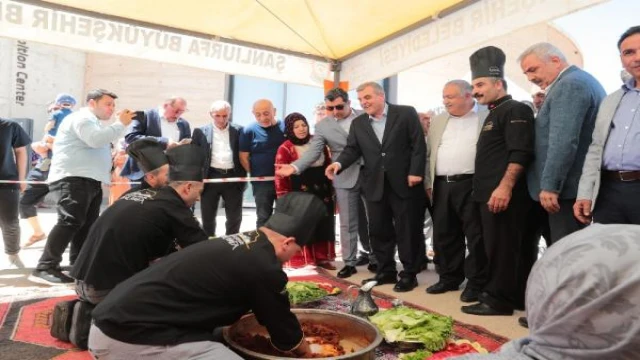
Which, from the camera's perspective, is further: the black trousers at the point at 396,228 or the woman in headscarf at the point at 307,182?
the woman in headscarf at the point at 307,182

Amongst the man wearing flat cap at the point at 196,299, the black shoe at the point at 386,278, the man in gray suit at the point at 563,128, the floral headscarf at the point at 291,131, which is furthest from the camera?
the floral headscarf at the point at 291,131

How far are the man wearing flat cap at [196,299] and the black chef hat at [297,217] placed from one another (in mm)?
30

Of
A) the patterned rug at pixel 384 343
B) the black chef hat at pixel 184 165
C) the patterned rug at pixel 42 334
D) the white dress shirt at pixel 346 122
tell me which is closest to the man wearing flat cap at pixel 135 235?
the black chef hat at pixel 184 165

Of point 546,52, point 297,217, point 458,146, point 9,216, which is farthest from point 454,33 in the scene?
point 9,216

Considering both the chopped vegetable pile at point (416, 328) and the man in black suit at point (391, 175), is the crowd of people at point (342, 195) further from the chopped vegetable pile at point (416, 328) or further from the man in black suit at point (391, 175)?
the chopped vegetable pile at point (416, 328)

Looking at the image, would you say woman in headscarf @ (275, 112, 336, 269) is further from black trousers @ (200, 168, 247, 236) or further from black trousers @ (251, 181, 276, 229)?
black trousers @ (200, 168, 247, 236)

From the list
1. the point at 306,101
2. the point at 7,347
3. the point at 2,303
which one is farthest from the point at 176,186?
the point at 306,101

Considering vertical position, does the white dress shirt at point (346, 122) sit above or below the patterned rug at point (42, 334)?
above

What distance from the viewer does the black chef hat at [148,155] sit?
9.75 feet

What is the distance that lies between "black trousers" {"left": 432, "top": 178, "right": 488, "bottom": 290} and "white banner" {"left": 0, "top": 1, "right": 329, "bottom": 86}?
225 cm

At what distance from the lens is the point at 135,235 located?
2.28 metres

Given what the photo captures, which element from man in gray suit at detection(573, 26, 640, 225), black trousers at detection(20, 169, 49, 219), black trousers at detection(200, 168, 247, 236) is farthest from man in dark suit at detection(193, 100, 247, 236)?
man in gray suit at detection(573, 26, 640, 225)

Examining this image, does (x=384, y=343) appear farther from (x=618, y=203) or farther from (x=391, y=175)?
(x=391, y=175)

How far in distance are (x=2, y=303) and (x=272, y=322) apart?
244 centimetres
